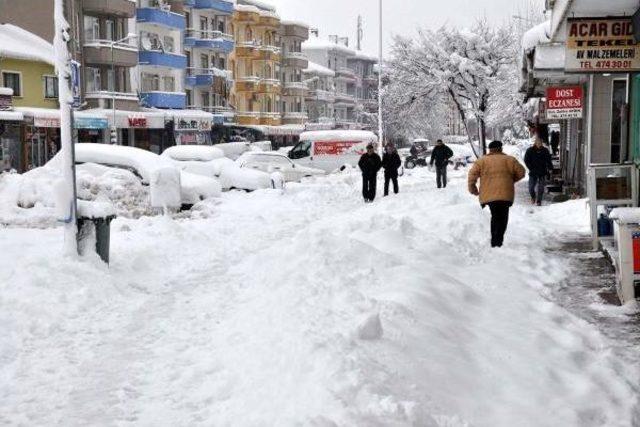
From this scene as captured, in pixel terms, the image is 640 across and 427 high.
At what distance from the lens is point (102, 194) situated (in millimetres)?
18188

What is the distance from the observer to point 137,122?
46000 millimetres

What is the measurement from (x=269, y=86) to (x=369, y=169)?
49634mm

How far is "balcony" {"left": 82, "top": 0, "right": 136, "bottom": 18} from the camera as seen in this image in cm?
4591

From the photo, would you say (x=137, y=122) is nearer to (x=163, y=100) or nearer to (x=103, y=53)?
(x=103, y=53)

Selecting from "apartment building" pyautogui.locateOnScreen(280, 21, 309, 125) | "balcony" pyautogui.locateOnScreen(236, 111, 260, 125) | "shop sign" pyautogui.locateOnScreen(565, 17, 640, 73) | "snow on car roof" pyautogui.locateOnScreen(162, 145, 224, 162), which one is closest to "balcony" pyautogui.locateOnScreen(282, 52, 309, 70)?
"apartment building" pyautogui.locateOnScreen(280, 21, 309, 125)

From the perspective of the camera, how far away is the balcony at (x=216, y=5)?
197 feet

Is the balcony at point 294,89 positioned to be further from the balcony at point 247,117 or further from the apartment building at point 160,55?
the apartment building at point 160,55

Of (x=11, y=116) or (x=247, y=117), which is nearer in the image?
(x=11, y=116)

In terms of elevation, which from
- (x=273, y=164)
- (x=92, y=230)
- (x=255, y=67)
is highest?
(x=255, y=67)

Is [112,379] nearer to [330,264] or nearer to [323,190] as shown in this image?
[330,264]

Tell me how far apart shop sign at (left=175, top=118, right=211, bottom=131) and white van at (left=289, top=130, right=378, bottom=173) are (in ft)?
51.5

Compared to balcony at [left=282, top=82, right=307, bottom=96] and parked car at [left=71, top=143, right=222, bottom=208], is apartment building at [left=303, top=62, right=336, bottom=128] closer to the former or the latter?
balcony at [left=282, top=82, right=307, bottom=96]

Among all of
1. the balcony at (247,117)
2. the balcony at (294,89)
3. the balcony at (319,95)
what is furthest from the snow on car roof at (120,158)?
the balcony at (319,95)

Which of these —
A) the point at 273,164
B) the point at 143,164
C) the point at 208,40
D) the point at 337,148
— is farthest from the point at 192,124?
the point at 143,164
